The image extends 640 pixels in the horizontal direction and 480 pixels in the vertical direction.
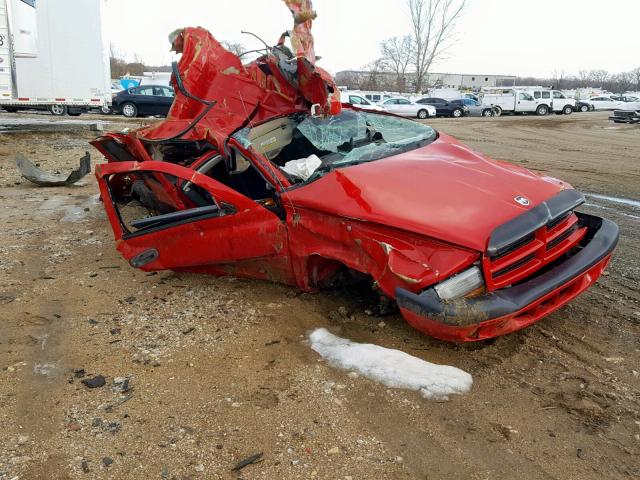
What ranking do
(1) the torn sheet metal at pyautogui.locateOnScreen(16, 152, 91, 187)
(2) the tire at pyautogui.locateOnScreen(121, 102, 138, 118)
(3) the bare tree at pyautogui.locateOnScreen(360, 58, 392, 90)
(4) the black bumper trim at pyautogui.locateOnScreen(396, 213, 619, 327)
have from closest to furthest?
(4) the black bumper trim at pyautogui.locateOnScreen(396, 213, 619, 327), (1) the torn sheet metal at pyautogui.locateOnScreen(16, 152, 91, 187), (2) the tire at pyautogui.locateOnScreen(121, 102, 138, 118), (3) the bare tree at pyautogui.locateOnScreen(360, 58, 392, 90)

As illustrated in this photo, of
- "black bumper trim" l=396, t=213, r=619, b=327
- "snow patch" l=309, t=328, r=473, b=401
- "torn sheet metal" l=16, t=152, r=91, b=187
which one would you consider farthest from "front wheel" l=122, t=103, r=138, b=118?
"black bumper trim" l=396, t=213, r=619, b=327

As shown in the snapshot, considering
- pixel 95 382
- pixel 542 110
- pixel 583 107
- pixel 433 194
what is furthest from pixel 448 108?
pixel 95 382

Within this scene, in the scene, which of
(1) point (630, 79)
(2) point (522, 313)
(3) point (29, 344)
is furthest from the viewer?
(1) point (630, 79)

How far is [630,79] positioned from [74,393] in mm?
126757

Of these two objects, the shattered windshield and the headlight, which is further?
the shattered windshield

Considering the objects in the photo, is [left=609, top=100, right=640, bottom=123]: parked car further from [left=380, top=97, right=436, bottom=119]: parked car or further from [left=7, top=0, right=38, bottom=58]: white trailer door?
[left=7, top=0, right=38, bottom=58]: white trailer door

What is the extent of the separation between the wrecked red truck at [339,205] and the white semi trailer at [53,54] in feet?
30.1

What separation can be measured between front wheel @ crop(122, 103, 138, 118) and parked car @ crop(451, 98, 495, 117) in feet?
59.6

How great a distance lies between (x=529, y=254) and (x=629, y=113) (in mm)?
24101

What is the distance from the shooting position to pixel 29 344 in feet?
10.5

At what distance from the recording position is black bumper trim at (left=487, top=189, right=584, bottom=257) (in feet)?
8.71

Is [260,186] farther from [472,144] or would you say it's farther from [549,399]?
[472,144]

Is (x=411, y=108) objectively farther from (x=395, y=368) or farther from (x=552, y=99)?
(x=395, y=368)

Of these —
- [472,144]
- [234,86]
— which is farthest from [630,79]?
[234,86]
